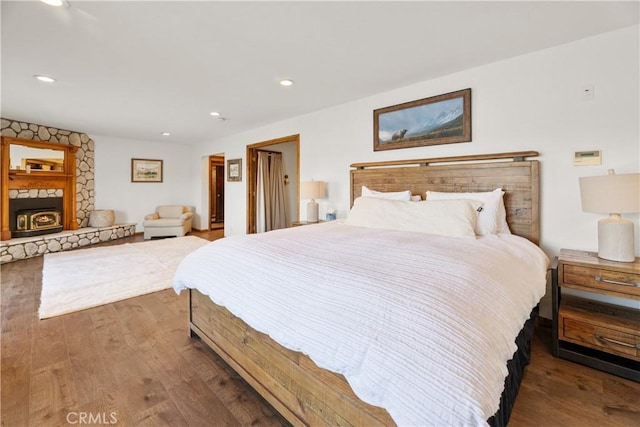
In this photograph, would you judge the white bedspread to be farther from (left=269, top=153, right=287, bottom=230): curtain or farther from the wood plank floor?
(left=269, top=153, right=287, bottom=230): curtain

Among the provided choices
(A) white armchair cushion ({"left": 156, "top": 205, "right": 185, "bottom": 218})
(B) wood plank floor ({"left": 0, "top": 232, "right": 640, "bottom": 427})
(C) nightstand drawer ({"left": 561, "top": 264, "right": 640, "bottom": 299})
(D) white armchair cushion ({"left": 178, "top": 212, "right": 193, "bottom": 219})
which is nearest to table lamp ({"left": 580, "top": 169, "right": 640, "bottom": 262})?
(C) nightstand drawer ({"left": 561, "top": 264, "right": 640, "bottom": 299})

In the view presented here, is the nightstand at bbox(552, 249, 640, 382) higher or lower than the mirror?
lower

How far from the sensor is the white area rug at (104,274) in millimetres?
2854

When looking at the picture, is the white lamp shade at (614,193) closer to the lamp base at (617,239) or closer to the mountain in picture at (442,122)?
the lamp base at (617,239)

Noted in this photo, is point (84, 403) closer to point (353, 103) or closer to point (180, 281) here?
point (180, 281)

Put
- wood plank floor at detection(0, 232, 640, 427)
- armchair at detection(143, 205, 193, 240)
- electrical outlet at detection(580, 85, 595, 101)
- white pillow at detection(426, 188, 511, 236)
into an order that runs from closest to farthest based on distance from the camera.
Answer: wood plank floor at detection(0, 232, 640, 427), electrical outlet at detection(580, 85, 595, 101), white pillow at detection(426, 188, 511, 236), armchair at detection(143, 205, 193, 240)

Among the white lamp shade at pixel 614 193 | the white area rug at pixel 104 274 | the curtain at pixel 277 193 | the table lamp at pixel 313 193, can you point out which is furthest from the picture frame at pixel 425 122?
the curtain at pixel 277 193

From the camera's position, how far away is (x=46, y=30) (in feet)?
6.79

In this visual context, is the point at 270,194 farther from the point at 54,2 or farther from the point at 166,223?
the point at 54,2

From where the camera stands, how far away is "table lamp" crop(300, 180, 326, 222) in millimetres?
3883

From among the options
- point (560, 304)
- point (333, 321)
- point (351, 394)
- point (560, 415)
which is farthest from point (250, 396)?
point (560, 304)

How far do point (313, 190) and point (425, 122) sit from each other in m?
1.63

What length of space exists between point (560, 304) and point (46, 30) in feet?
14.0

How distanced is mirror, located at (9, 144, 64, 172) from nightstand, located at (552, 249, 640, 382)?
295 inches
